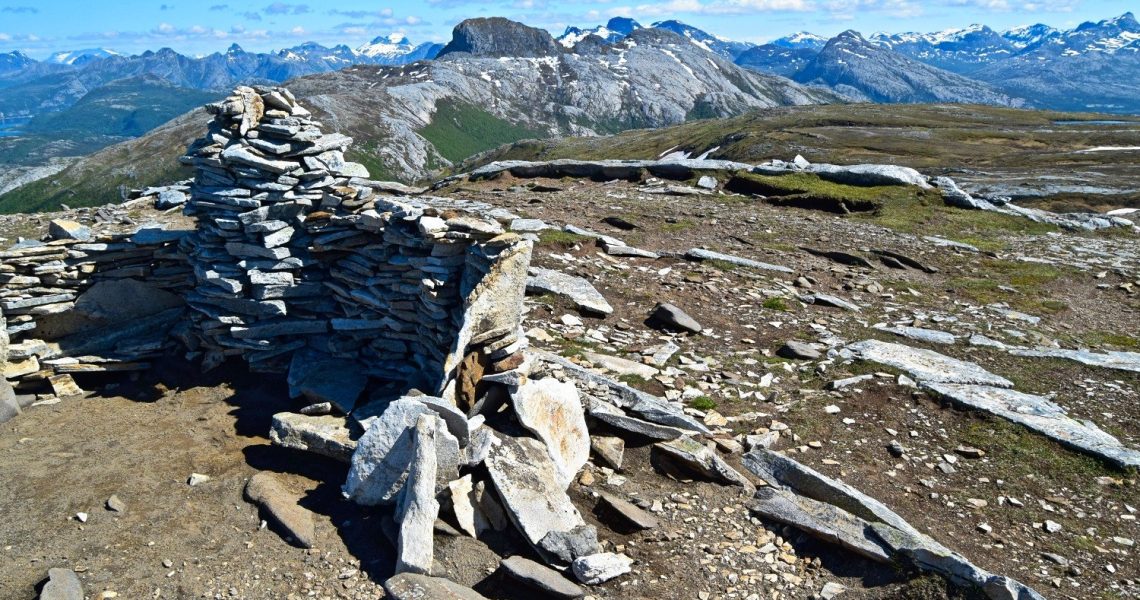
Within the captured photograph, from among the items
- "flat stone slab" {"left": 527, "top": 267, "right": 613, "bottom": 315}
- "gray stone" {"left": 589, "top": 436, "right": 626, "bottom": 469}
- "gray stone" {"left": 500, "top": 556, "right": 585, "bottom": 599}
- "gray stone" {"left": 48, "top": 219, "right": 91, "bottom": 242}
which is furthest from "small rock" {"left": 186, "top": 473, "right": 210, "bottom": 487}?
"flat stone slab" {"left": 527, "top": 267, "right": 613, "bottom": 315}

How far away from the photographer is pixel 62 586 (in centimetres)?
870

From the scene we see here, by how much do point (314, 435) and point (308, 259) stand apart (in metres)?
4.38

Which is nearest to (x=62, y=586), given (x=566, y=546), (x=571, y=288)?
(x=566, y=546)

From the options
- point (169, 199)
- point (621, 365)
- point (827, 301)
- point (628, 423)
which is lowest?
point (628, 423)

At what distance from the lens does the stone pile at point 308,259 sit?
12.9 metres

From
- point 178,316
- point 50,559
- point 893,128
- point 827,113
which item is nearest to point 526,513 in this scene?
point 50,559

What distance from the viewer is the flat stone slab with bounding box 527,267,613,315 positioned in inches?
622

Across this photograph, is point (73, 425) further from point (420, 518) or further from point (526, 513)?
point (526, 513)

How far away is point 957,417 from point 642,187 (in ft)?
69.9

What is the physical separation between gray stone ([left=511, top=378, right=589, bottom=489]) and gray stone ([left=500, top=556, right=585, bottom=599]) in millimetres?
1645

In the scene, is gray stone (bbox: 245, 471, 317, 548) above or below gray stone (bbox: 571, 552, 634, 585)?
below

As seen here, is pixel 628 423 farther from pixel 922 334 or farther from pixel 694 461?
pixel 922 334

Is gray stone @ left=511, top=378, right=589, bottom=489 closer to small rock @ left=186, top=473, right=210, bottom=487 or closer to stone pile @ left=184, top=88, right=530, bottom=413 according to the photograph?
stone pile @ left=184, top=88, right=530, bottom=413

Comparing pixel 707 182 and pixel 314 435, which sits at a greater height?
pixel 707 182
